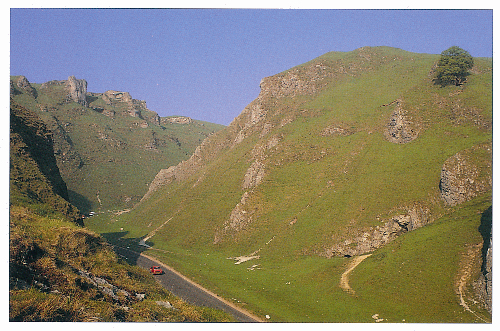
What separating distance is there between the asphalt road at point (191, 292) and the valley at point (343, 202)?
1.64m

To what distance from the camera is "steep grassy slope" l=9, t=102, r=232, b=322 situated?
21078 millimetres

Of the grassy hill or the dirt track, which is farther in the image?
the dirt track

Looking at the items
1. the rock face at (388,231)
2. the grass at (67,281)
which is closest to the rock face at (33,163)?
the grass at (67,281)

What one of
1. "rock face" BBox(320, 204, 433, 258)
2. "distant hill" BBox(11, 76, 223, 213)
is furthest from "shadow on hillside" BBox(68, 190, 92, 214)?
"rock face" BBox(320, 204, 433, 258)

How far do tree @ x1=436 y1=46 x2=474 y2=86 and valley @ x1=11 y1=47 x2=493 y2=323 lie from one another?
2.47 meters

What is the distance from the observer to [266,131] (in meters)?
102

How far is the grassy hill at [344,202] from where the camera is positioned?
37.2 metres

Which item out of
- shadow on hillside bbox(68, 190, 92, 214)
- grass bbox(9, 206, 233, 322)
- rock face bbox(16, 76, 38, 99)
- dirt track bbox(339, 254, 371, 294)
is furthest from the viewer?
rock face bbox(16, 76, 38, 99)

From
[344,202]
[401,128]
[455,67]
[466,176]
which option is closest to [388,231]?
→ [344,202]

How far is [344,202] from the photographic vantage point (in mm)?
60094

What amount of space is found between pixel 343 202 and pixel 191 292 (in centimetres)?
3078

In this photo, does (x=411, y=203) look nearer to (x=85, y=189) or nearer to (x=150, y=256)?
(x=150, y=256)

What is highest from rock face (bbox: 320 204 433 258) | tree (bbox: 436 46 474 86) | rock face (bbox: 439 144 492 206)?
tree (bbox: 436 46 474 86)

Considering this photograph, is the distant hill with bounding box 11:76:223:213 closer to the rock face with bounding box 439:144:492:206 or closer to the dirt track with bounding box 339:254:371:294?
the dirt track with bounding box 339:254:371:294
